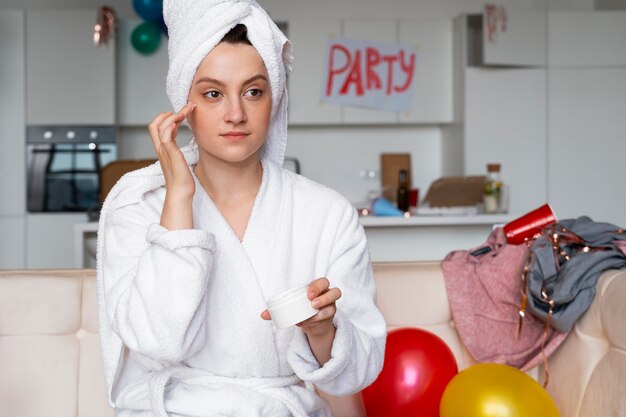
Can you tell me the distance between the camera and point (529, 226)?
6.78 ft

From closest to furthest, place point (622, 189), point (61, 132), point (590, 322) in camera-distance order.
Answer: point (590, 322), point (61, 132), point (622, 189)

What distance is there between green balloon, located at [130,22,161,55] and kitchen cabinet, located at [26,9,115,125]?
0.14 metres

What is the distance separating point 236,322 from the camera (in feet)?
4.70

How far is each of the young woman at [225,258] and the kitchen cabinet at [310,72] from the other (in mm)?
3725

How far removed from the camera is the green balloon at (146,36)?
193 inches

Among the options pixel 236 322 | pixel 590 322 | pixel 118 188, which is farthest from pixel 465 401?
pixel 118 188

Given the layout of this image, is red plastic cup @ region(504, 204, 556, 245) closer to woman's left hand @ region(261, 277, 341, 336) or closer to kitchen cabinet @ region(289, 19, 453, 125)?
woman's left hand @ region(261, 277, 341, 336)

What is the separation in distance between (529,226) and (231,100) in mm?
1015

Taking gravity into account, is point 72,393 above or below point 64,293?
below

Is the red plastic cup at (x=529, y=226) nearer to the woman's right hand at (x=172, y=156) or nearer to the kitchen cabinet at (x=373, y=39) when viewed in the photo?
the woman's right hand at (x=172, y=156)

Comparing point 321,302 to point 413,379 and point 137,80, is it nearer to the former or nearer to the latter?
point 413,379

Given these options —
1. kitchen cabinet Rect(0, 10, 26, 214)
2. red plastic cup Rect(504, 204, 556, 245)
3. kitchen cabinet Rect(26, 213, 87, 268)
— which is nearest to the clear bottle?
red plastic cup Rect(504, 204, 556, 245)

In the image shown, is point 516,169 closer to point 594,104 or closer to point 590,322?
point 594,104

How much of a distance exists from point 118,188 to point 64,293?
478 mm
